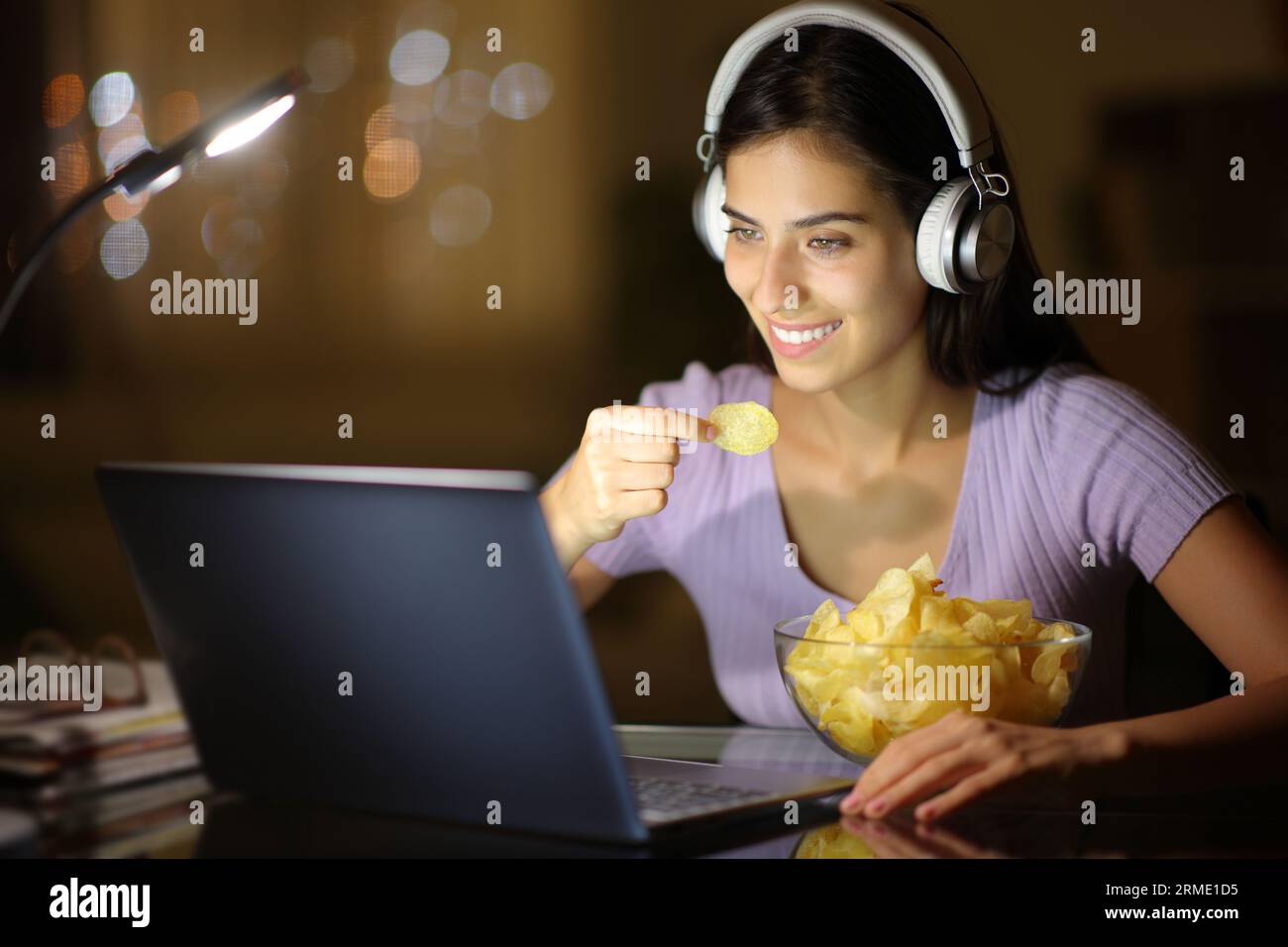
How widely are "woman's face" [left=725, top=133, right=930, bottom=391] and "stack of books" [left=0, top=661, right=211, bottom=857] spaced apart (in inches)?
27.9

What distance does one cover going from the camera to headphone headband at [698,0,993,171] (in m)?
1.24

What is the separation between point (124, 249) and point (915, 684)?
4.79 ft

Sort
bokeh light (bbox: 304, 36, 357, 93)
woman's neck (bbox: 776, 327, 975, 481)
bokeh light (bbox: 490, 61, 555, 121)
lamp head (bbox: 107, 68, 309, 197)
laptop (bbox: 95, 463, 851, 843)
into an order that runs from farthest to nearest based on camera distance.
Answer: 1. bokeh light (bbox: 490, 61, 555, 121)
2. bokeh light (bbox: 304, 36, 357, 93)
3. woman's neck (bbox: 776, 327, 975, 481)
4. lamp head (bbox: 107, 68, 309, 197)
5. laptop (bbox: 95, 463, 851, 843)

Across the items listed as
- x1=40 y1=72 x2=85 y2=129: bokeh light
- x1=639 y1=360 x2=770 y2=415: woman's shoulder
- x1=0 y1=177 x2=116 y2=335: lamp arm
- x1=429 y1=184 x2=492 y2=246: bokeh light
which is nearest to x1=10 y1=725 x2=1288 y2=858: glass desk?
x1=0 y1=177 x2=116 y2=335: lamp arm

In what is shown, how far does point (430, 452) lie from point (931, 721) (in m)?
1.29

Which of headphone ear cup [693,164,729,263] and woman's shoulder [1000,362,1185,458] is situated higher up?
headphone ear cup [693,164,729,263]

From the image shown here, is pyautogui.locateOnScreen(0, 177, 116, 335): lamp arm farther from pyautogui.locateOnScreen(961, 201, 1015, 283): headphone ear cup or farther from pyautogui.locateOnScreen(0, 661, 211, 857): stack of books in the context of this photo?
pyautogui.locateOnScreen(961, 201, 1015, 283): headphone ear cup

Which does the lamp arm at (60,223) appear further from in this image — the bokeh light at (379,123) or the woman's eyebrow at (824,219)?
the bokeh light at (379,123)

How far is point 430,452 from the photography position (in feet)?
6.81

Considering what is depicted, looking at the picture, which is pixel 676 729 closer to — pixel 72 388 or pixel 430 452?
pixel 430 452

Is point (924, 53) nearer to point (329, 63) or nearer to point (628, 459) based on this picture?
point (628, 459)


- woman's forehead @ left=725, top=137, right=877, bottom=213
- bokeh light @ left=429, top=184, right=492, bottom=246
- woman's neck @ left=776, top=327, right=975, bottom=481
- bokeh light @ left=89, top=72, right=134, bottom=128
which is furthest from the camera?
bokeh light @ left=429, top=184, right=492, bottom=246

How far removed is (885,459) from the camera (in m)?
1.57
